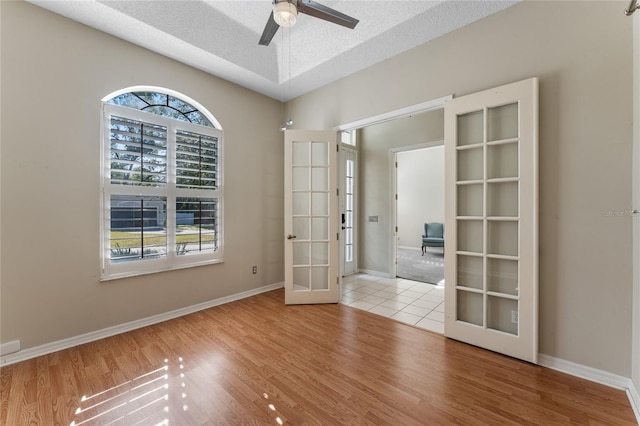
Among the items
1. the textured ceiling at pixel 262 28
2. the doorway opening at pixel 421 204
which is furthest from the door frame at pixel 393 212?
the doorway opening at pixel 421 204

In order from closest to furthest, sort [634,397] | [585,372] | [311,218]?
[634,397] < [585,372] < [311,218]

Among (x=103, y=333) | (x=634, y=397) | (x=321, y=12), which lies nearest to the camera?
(x=634, y=397)

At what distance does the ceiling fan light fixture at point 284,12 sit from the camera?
5.62 feet

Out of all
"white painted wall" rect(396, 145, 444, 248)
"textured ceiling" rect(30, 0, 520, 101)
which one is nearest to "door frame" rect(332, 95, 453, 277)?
"textured ceiling" rect(30, 0, 520, 101)

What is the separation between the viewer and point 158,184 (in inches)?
117

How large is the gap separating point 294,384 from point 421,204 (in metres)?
7.51

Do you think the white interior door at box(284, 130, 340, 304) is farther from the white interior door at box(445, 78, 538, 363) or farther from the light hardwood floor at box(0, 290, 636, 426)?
the white interior door at box(445, 78, 538, 363)

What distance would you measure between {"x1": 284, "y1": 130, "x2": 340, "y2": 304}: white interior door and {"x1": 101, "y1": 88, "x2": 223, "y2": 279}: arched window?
0.99 m

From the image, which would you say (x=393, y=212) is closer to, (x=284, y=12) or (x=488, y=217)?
(x=488, y=217)

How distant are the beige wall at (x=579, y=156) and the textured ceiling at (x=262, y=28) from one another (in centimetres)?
41

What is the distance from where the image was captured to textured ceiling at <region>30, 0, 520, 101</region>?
2.38 m

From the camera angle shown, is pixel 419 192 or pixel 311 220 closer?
pixel 311 220

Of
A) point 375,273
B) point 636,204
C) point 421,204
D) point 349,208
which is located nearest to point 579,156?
point 636,204

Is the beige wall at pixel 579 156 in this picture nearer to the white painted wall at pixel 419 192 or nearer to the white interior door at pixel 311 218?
the white interior door at pixel 311 218
